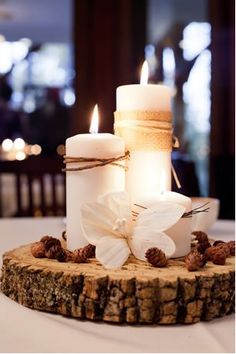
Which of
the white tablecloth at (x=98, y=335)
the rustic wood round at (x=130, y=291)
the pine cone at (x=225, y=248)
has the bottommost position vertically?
the white tablecloth at (x=98, y=335)

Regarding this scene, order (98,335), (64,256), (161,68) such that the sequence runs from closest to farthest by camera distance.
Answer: (98,335), (64,256), (161,68)

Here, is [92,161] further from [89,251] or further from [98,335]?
[98,335]

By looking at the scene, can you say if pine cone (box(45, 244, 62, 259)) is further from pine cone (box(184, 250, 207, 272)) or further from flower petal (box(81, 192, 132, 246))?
pine cone (box(184, 250, 207, 272))

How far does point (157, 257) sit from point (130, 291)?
6 centimetres

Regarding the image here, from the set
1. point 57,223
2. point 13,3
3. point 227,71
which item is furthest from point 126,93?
point 13,3

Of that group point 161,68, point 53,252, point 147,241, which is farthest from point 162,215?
point 161,68

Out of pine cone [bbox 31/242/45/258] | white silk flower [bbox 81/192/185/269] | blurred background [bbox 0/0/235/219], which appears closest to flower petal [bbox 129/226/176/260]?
white silk flower [bbox 81/192/185/269]

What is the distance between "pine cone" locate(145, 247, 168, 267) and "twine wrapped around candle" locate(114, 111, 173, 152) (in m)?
0.15

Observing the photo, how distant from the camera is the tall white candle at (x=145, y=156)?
0.65 meters

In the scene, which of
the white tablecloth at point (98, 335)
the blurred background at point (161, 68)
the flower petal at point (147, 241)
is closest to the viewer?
the white tablecloth at point (98, 335)

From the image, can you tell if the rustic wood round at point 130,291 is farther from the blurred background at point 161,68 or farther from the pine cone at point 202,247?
the blurred background at point 161,68

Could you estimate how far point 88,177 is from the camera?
0.61 metres

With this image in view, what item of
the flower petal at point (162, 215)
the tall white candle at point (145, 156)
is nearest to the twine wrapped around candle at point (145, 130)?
the tall white candle at point (145, 156)

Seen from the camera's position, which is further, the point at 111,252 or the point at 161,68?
the point at 161,68
